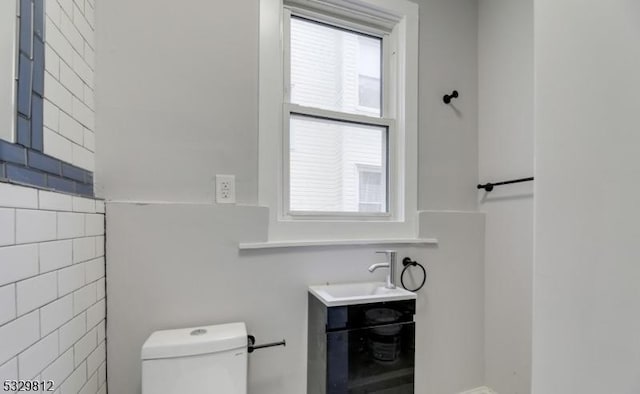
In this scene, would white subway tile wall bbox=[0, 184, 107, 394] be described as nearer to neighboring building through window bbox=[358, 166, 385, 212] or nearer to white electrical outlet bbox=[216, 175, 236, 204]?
white electrical outlet bbox=[216, 175, 236, 204]

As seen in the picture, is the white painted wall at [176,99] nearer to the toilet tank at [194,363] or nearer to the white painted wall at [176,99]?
the white painted wall at [176,99]

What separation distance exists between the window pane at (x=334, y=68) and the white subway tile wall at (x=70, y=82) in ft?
2.81

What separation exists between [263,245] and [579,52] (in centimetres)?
120

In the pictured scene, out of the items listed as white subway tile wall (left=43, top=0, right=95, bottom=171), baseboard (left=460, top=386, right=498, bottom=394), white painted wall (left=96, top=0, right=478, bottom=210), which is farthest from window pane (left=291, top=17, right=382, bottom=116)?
baseboard (left=460, top=386, right=498, bottom=394)

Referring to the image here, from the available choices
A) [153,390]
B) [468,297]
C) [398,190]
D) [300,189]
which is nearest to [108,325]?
[153,390]

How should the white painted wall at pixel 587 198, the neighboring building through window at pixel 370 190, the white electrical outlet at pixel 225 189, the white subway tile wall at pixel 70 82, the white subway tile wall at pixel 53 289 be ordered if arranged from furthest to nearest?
1. the neighboring building through window at pixel 370 190
2. the white electrical outlet at pixel 225 189
3. the white subway tile wall at pixel 70 82
4. the white subway tile wall at pixel 53 289
5. the white painted wall at pixel 587 198

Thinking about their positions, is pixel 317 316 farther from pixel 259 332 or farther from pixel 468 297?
pixel 468 297

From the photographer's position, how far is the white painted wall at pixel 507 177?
1.63 m

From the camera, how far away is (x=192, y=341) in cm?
109

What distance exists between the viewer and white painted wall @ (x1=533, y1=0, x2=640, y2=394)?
493mm

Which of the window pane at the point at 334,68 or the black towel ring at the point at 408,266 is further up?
the window pane at the point at 334,68

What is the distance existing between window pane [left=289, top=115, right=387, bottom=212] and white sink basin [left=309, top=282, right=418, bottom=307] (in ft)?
1.32

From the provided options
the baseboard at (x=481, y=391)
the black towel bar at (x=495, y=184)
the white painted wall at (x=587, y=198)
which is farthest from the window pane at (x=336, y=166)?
the baseboard at (x=481, y=391)

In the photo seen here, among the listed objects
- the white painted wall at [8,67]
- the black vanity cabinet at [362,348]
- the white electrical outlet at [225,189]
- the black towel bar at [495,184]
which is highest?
the white painted wall at [8,67]
